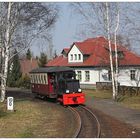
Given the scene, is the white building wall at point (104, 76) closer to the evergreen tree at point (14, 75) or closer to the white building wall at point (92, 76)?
the white building wall at point (92, 76)

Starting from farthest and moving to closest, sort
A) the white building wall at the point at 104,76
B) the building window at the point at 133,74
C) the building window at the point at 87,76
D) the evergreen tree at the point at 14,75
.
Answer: the evergreen tree at the point at 14,75 → the building window at the point at 87,76 → the white building wall at the point at 104,76 → the building window at the point at 133,74

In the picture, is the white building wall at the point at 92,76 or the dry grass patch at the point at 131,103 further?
the white building wall at the point at 92,76

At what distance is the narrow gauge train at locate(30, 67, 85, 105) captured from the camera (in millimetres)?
31109

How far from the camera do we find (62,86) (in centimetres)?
3189

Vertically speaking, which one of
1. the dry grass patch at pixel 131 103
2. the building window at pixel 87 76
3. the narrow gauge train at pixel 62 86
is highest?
the building window at pixel 87 76

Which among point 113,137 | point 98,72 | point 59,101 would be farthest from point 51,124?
point 98,72

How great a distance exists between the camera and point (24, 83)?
67250mm

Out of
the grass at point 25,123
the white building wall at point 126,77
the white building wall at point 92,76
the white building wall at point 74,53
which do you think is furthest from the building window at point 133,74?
the grass at point 25,123

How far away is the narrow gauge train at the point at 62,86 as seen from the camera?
3111 cm

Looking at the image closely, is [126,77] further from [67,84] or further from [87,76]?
[67,84]

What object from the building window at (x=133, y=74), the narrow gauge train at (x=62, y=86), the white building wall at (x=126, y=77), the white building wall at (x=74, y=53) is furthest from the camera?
the white building wall at (x=74, y=53)

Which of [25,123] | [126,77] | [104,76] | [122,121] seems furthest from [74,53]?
[25,123]

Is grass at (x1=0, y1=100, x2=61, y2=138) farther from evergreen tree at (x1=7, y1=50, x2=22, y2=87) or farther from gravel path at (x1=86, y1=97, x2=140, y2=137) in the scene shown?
evergreen tree at (x1=7, y1=50, x2=22, y2=87)

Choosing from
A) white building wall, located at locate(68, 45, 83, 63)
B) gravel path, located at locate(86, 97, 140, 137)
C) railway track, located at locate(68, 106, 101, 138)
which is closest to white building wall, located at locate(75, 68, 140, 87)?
white building wall, located at locate(68, 45, 83, 63)
